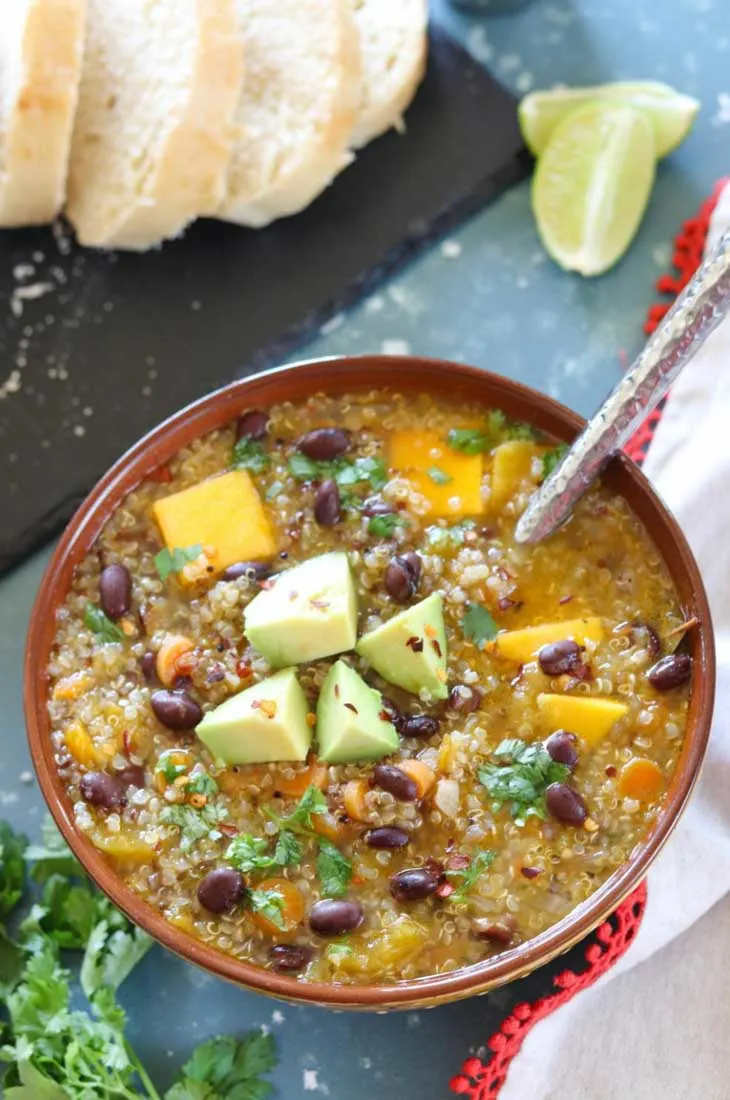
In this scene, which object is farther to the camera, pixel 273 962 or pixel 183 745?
pixel 183 745

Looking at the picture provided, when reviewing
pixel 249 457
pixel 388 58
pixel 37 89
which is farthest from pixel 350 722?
pixel 388 58

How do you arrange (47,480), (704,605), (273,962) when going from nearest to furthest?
(273,962), (704,605), (47,480)

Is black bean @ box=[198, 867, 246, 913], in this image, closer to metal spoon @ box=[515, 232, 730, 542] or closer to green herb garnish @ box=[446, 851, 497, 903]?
green herb garnish @ box=[446, 851, 497, 903]

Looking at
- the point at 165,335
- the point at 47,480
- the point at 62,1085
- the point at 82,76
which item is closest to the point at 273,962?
the point at 62,1085

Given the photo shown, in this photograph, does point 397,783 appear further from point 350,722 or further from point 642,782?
point 642,782

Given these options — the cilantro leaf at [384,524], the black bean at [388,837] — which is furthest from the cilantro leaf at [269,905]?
the cilantro leaf at [384,524]

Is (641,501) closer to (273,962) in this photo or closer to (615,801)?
(615,801)

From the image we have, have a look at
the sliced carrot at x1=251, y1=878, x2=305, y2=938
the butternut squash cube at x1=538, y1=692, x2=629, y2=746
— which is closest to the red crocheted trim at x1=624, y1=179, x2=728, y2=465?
the butternut squash cube at x1=538, y1=692, x2=629, y2=746

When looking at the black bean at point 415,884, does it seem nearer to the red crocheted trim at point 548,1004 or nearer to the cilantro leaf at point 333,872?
the cilantro leaf at point 333,872
